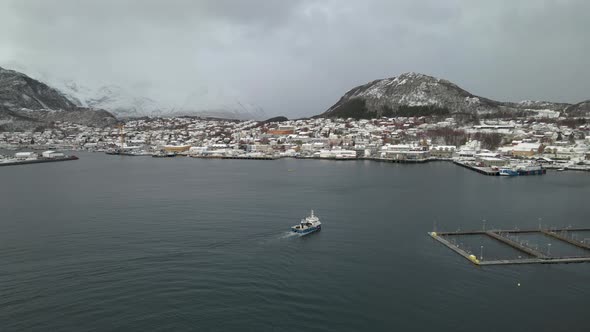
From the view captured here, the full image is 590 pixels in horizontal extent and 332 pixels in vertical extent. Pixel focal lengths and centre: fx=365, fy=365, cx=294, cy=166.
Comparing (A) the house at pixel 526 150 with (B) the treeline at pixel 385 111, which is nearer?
(A) the house at pixel 526 150

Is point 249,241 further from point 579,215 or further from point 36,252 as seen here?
point 579,215

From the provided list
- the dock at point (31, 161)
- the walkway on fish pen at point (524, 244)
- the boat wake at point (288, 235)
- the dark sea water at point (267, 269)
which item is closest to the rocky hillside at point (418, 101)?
the dock at point (31, 161)

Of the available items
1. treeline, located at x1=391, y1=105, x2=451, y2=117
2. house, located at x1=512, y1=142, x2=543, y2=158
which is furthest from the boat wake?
treeline, located at x1=391, y1=105, x2=451, y2=117

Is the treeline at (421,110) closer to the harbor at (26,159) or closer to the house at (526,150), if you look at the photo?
the house at (526,150)


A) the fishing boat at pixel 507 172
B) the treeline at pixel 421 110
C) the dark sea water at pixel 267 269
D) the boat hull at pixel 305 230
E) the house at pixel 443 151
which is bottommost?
the dark sea water at pixel 267 269

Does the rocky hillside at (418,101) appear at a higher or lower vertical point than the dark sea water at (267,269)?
higher

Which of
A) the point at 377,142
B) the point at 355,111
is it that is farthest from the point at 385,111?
the point at 377,142
